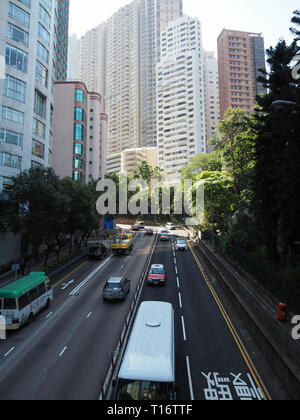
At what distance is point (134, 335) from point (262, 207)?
1447 cm

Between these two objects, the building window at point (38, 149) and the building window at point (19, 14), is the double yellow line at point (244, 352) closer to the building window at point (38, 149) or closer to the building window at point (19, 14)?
the building window at point (38, 149)

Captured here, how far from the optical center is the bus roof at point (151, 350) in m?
8.86

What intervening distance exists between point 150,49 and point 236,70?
7173 centimetres

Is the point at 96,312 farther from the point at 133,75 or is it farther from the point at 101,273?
the point at 133,75

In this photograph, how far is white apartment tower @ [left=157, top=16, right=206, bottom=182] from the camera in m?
126

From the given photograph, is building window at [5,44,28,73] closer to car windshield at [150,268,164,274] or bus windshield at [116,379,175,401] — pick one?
car windshield at [150,268,164,274]

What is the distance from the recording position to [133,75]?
180500 mm

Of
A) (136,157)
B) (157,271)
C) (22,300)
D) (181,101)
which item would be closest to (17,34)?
(157,271)

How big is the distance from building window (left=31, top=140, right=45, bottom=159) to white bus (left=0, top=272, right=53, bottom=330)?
24.1m

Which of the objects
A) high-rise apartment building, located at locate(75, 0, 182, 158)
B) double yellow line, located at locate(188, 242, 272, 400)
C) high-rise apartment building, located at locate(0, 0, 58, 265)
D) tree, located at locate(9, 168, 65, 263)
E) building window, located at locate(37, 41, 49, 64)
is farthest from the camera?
high-rise apartment building, located at locate(75, 0, 182, 158)

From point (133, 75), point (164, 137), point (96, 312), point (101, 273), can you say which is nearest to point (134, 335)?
point (96, 312)

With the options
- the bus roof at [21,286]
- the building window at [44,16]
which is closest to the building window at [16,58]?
the building window at [44,16]

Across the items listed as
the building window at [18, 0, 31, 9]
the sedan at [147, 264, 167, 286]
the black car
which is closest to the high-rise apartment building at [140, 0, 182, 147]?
the building window at [18, 0, 31, 9]

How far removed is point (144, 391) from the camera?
8531 mm
